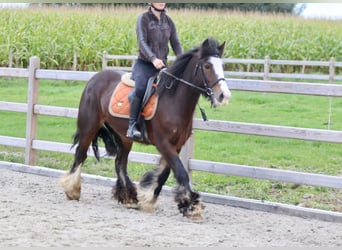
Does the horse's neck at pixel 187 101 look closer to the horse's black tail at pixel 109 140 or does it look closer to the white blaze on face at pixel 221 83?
the white blaze on face at pixel 221 83

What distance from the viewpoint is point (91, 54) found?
72.1 ft

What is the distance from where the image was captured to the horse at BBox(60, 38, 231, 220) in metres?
6.46

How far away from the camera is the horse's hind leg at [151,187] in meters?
6.91

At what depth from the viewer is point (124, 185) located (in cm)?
751

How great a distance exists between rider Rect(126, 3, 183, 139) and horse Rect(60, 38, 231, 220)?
17 cm

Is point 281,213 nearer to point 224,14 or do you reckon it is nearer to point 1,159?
point 1,159

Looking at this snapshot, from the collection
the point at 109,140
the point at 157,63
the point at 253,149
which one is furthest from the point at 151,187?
the point at 253,149

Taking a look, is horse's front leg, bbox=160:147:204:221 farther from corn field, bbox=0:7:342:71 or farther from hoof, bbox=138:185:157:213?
corn field, bbox=0:7:342:71

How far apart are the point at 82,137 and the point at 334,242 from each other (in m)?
3.29

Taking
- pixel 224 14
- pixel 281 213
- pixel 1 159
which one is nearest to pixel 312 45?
pixel 224 14

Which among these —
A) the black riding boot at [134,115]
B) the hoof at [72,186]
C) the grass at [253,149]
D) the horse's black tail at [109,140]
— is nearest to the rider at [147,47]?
the black riding boot at [134,115]

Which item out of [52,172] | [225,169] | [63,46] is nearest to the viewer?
[225,169]

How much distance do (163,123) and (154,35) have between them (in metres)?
0.98

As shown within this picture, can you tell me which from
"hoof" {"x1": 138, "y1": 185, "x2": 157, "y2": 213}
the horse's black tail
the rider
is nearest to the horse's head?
the rider
